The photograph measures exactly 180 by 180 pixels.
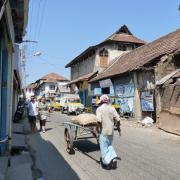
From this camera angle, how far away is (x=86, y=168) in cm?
901

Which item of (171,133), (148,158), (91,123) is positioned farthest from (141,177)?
(171,133)

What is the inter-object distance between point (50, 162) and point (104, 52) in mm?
36807

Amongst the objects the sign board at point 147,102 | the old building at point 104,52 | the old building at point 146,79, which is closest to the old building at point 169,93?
the old building at point 146,79

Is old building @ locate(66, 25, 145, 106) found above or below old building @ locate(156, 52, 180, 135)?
above

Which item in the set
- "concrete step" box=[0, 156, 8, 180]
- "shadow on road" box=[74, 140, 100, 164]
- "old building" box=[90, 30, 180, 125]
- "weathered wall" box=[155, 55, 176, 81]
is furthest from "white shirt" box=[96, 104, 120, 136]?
"weathered wall" box=[155, 55, 176, 81]

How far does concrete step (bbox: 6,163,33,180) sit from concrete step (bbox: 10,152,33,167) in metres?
0.37

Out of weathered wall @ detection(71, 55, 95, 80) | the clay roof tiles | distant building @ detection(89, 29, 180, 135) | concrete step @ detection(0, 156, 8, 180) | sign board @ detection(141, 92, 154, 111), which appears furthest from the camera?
the clay roof tiles

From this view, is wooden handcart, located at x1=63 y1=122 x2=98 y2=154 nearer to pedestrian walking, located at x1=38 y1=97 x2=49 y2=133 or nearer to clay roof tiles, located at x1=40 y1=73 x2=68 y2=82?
pedestrian walking, located at x1=38 y1=97 x2=49 y2=133

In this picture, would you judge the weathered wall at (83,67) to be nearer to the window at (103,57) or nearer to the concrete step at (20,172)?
the window at (103,57)

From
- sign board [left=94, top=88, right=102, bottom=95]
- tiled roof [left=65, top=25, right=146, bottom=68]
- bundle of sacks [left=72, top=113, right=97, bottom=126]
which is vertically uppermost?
tiled roof [left=65, top=25, right=146, bottom=68]

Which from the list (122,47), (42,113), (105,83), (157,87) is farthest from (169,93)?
(122,47)

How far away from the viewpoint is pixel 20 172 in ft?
28.3

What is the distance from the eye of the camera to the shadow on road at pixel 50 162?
8364 millimetres

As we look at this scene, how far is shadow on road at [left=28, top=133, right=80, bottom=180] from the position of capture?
27.4 feet
